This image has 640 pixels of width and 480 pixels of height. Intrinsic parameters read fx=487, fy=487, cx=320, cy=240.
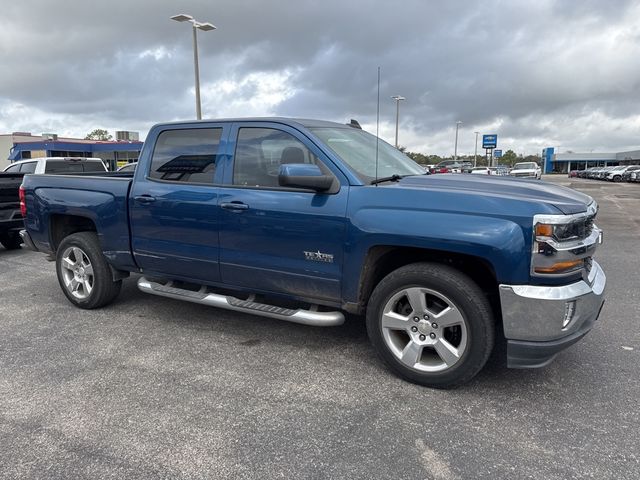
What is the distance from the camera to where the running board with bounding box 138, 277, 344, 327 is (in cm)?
367

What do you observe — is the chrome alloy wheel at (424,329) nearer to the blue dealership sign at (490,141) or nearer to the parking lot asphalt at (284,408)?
the parking lot asphalt at (284,408)

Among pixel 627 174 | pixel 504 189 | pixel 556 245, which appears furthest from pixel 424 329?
pixel 627 174

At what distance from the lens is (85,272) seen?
16.7ft

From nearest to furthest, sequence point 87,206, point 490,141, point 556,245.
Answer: point 556,245, point 87,206, point 490,141

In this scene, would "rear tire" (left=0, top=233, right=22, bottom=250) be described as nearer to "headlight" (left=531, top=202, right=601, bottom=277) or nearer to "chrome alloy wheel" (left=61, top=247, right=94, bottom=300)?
"chrome alloy wheel" (left=61, top=247, right=94, bottom=300)

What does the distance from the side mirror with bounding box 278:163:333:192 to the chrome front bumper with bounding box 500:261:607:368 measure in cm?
139

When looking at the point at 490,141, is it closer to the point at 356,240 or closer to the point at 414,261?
the point at 414,261

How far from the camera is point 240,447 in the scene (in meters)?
2.73

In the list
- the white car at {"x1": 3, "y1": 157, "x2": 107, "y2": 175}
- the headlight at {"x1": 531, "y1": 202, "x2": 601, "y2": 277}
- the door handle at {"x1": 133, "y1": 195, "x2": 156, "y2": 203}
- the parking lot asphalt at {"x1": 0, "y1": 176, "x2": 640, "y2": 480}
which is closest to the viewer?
the parking lot asphalt at {"x1": 0, "y1": 176, "x2": 640, "y2": 480}

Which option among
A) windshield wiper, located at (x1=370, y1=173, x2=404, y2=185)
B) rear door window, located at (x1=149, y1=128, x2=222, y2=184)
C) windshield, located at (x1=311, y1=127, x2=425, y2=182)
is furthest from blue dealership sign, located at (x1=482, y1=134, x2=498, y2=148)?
rear door window, located at (x1=149, y1=128, x2=222, y2=184)

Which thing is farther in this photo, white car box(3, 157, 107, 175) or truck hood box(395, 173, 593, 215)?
white car box(3, 157, 107, 175)

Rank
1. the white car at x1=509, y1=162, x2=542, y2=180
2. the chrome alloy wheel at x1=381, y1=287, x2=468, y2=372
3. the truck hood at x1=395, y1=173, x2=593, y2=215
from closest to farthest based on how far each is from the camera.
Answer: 1. the truck hood at x1=395, y1=173, x2=593, y2=215
2. the chrome alloy wheel at x1=381, y1=287, x2=468, y2=372
3. the white car at x1=509, y1=162, x2=542, y2=180

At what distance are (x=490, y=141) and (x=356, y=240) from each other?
223ft

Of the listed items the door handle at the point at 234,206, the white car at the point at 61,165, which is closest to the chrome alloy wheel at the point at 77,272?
the door handle at the point at 234,206
